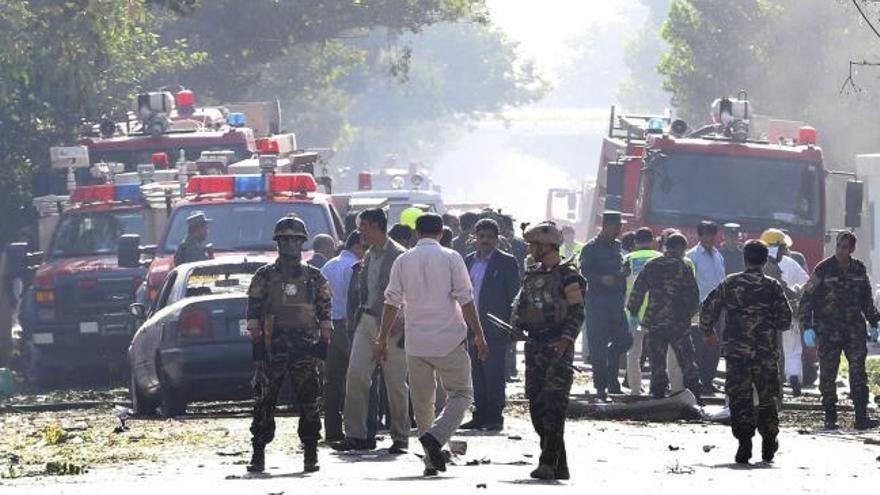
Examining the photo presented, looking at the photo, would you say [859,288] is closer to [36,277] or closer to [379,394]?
[379,394]

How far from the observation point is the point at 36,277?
25344mm

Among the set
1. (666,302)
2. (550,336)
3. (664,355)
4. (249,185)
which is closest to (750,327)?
(550,336)

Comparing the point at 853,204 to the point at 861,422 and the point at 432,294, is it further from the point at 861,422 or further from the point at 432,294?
the point at 432,294

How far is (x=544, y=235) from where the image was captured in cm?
1397

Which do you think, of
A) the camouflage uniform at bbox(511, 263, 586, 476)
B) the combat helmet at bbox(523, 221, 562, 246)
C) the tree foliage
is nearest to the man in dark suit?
the camouflage uniform at bbox(511, 263, 586, 476)

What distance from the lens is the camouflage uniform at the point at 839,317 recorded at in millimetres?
18516

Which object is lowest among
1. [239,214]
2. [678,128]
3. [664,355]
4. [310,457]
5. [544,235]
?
[310,457]

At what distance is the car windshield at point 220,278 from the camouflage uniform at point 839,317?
4.71 m

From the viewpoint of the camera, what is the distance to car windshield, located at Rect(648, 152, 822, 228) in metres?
27.3

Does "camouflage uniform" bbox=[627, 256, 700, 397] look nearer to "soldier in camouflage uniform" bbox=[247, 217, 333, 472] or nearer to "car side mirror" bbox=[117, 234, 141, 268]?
"car side mirror" bbox=[117, 234, 141, 268]

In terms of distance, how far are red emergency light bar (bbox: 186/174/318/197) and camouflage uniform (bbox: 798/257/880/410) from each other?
6.77 m

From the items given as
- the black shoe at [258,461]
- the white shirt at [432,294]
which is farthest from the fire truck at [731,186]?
the black shoe at [258,461]

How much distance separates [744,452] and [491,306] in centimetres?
335

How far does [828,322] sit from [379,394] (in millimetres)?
3719
